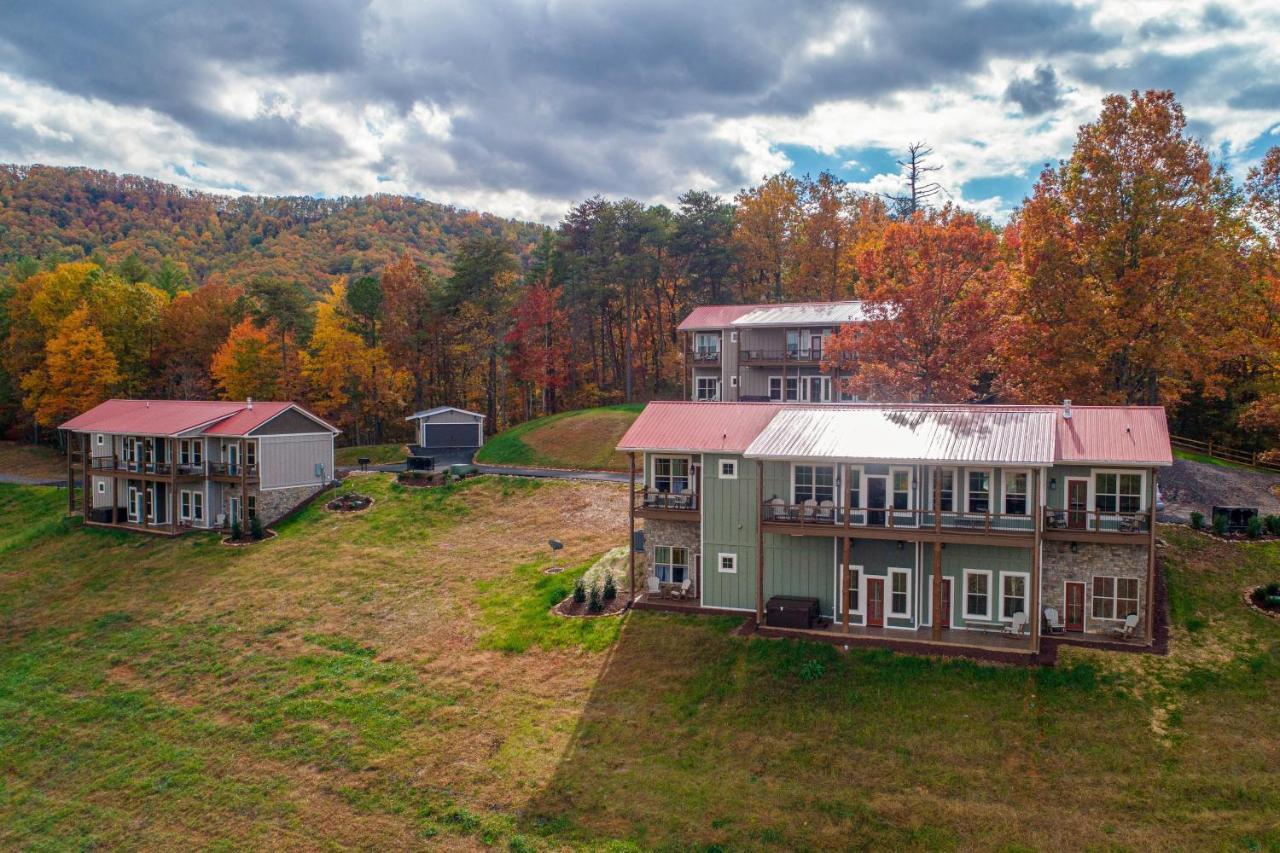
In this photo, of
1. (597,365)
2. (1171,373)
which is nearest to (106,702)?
(1171,373)

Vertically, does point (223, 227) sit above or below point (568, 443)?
above

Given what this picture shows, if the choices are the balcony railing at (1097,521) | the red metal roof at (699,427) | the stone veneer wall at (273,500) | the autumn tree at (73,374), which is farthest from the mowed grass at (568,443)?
the autumn tree at (73,374)

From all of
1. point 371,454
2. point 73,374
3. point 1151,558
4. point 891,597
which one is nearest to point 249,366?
point 371,454

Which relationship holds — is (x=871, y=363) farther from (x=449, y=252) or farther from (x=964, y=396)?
(x=449, y=252)

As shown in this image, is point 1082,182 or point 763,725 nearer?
point 763,725

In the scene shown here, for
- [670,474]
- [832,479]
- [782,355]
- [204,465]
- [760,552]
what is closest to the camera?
[760,552]

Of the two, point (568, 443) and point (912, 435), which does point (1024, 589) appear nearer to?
point (912, 435)

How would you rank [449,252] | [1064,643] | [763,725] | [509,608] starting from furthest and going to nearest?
[449,252] < [509,608] < [1064,643] < [763,725]

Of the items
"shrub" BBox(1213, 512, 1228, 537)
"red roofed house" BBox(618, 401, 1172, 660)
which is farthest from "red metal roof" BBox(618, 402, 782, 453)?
"shrub" BBox(1213, 512, 1228, 537)
